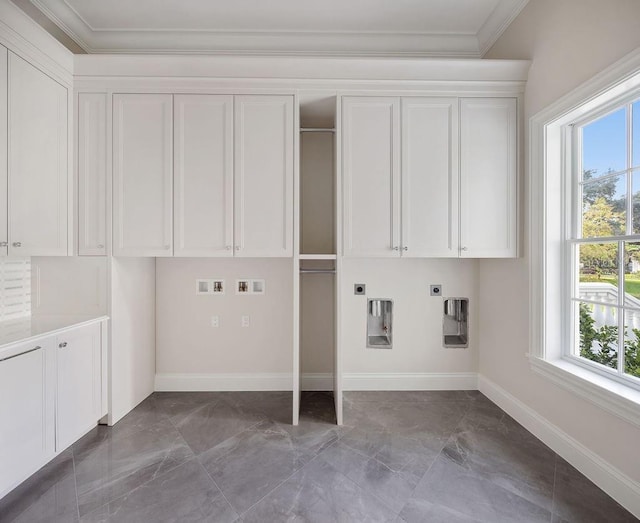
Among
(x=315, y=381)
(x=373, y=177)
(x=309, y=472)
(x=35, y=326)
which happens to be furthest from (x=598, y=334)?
(x=35, y=326)

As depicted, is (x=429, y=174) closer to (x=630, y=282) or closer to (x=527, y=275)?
(x=527, y=275)

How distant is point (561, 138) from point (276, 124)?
2016 millimetres

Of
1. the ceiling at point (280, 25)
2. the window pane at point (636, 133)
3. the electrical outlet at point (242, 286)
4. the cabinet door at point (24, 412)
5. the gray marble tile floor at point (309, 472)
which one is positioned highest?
the ceiling at point (280, 25)

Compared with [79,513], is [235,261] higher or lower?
higher

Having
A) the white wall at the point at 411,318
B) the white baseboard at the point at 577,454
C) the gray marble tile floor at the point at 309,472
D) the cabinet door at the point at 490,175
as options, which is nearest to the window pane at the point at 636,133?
the cabinet door at the point at 490,175

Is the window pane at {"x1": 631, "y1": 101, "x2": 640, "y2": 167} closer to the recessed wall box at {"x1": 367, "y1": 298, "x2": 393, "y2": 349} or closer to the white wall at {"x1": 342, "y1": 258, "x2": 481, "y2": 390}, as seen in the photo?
the white wall at {"x1": 342, "y1": 258, "x2": 481, "y2": 390}

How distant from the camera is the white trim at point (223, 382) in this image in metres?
3.09

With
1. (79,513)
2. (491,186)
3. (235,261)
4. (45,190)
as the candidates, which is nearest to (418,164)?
(491,186)

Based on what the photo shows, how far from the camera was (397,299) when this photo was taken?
3.15 metres

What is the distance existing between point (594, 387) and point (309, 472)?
5.53 feet

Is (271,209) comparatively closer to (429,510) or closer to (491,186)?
(491,186)

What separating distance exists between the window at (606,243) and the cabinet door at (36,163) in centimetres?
352

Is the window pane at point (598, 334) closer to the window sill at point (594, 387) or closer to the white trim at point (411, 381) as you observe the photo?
the window sill at point (594, 387)

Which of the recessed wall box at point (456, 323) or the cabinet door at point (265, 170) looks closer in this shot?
the cabinet door at point (265, 170)
